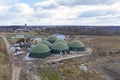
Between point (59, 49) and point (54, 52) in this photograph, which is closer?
point (59, 49)

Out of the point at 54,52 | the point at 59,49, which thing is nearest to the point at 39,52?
the point at 54,52

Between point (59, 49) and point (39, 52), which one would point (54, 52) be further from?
point (39, 52)

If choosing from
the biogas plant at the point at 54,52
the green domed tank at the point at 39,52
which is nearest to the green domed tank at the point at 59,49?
the biogas plant at the point at 54,52

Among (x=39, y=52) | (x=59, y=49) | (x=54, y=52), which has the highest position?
(x=59, y=49)

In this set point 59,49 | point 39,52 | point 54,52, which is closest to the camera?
point 39,52

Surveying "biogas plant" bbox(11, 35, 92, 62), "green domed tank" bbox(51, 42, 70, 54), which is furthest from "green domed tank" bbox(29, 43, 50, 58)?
"green domed tank" bbox(51, 42, 70, 54)

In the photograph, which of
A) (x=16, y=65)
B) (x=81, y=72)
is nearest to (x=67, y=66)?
(x=81, y=72)

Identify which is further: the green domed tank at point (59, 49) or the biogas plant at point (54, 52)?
the green domed tank at point (59, 49)

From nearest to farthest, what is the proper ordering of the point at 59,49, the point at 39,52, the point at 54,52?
1. the point at 39,52
2. the point at 59,49
3. the point at 54,52

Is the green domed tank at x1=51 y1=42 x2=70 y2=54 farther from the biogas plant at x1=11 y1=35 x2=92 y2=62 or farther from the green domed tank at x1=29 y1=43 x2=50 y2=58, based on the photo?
the green domed tank at x1=29 y1=43 x2=50 y2=58

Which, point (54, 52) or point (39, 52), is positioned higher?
point (39, 52)

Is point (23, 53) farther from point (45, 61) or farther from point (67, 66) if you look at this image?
point (67, 66)

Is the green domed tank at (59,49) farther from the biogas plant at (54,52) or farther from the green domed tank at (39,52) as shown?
the green domed tank at (39,52)
